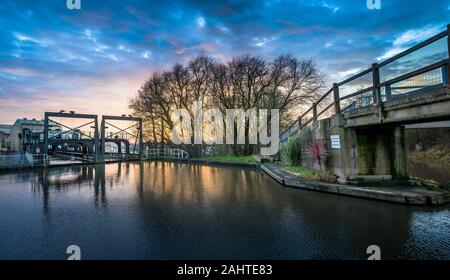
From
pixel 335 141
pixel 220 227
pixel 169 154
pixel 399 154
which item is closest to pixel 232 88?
pixel 169 154

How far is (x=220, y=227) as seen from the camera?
14.6 feet

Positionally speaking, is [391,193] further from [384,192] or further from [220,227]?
[220,227]

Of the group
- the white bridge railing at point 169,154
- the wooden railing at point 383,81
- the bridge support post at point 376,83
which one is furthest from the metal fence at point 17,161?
the bridge support post at point 376,83

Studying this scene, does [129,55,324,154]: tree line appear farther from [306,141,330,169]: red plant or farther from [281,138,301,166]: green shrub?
[306,141,330,169]: red plant

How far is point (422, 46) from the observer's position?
5691mm

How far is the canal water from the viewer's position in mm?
3373

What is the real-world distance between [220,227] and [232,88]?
2144cm

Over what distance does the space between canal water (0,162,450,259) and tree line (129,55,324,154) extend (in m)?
17.4

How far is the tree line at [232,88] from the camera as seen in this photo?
22.7 meters

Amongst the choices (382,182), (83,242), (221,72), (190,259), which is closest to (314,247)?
(190,259)

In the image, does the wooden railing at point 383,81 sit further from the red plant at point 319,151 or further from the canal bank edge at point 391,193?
the canal bank edge at point 391,193

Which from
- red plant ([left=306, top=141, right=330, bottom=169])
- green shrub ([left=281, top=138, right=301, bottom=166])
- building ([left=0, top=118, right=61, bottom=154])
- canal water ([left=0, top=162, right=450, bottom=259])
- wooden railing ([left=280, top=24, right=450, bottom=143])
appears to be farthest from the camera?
building ([left=0, top=118, right=61, bottom=154])

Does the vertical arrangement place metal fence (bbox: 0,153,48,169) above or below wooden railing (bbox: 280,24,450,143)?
below

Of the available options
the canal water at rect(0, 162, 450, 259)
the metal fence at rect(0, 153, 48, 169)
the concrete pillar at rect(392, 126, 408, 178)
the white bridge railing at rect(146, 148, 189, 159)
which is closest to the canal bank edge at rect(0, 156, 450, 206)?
the canal water at rect(0, 162, 450, 259)
